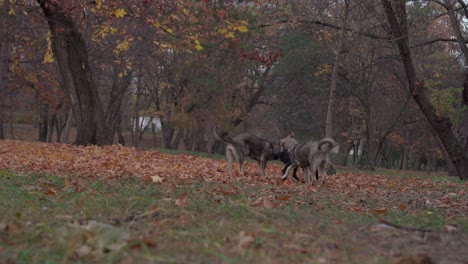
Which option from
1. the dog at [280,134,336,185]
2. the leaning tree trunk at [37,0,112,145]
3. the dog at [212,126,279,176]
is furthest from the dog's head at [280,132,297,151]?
the leaning tree trunk at [37,0,112,145]

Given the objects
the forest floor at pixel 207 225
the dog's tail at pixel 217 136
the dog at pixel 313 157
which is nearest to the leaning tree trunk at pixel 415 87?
the dog at pixel 313 157

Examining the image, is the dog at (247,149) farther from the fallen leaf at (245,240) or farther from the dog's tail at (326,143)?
the fallen leaf at (245,240)

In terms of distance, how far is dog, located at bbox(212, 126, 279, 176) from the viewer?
15289 millimetres

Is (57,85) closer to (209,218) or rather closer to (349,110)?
(349,110)

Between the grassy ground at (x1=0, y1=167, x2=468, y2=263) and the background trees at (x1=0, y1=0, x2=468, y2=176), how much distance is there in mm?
8687

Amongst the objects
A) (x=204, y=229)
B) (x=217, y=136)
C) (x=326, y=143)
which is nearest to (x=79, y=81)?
(x=217, y=136)

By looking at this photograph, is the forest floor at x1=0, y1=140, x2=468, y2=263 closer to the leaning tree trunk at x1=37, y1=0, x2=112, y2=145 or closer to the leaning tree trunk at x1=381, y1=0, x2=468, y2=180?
the leaning tree trunk at x1=381, y1=0, x2=468, y2=180

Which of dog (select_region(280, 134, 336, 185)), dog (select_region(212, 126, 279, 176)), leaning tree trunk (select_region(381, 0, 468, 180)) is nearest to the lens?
dog (select_region(280, 134, 336, 185))

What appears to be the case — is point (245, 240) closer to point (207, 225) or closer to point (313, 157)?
point (207, 225)

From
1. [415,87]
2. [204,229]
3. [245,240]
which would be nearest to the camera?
[245,240]

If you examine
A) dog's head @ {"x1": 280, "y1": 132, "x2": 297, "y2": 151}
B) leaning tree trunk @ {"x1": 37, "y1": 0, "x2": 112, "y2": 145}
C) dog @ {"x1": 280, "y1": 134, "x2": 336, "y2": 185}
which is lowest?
dog @ {"x1": 280, "y1": 134, "x2": 336, "y2": 185}

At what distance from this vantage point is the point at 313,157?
1354 centimetres

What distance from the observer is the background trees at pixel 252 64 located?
18531 millimetres

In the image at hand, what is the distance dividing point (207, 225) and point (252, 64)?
30395mm
